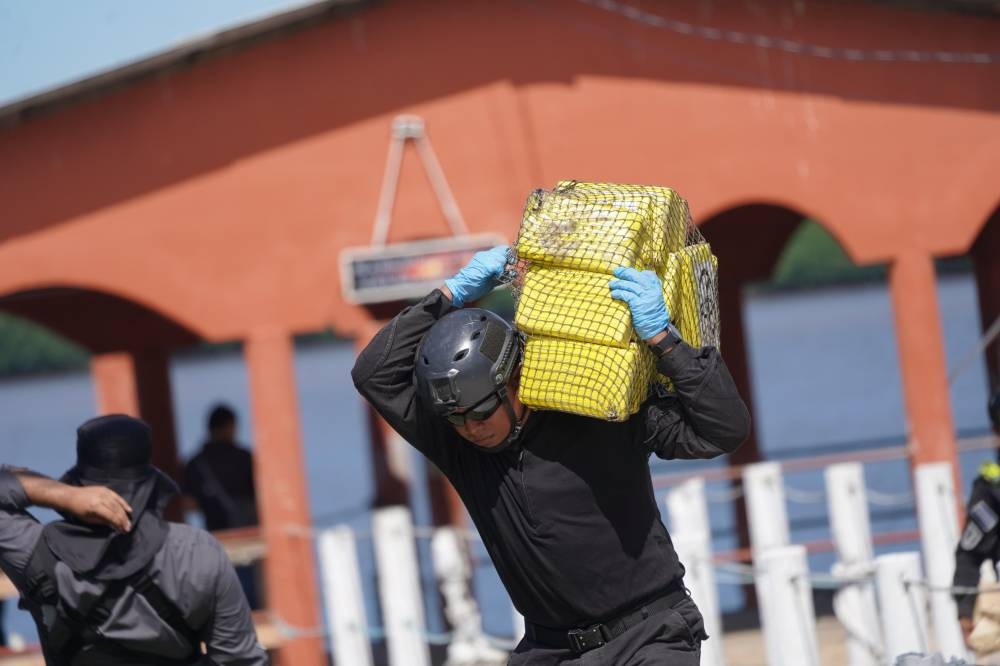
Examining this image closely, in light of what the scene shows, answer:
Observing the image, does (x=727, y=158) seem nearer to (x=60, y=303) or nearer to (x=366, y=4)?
(x=366, y=4)

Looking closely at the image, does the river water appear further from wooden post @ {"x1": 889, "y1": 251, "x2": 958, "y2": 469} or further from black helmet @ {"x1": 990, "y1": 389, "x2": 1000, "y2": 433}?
black helmet @ {"x1": 990, "y1": 389, "x2": 1000, "y2": 433}

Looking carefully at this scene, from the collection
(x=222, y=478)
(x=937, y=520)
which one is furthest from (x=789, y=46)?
(x=222, y=478)

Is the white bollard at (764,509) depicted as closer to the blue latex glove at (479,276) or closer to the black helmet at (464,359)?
the blue latex glove at (479,276)

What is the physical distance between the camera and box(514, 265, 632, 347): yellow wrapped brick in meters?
4.11

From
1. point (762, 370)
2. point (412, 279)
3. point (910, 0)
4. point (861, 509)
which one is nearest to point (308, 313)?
point (412, 279)

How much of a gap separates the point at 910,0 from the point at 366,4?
3844 millimetres

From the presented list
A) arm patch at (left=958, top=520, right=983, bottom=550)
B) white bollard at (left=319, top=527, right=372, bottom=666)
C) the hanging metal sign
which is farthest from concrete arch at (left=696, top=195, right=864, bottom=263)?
arm patch at (left=958, top=520, right=983, bottom=550)

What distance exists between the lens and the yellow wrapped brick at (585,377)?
404cm

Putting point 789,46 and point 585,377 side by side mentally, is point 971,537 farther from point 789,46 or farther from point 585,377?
point 789,46

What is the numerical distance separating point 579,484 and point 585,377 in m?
0.37

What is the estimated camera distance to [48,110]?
10492mm

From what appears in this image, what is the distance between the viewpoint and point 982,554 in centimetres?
641

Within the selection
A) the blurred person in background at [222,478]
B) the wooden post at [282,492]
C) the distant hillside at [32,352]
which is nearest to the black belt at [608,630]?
the wooden post at [282,492]

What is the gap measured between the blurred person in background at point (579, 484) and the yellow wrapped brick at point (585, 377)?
76mm
